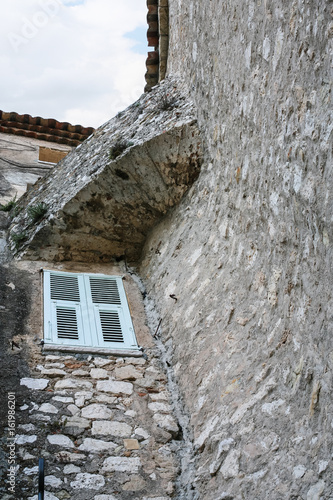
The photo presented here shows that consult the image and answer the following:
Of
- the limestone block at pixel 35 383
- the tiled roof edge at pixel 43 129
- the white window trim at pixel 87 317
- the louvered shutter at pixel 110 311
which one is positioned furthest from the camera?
the tiled roof edge at pixel 43 129

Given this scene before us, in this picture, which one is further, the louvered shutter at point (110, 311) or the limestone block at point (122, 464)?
the louvered shutter at point (110, 311)

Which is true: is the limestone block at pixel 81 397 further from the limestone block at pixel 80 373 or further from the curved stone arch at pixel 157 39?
the curved stone arch at pixel 157 39

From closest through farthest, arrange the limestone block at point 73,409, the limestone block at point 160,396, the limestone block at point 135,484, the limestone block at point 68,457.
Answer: the limestone block at point 135,484
the limestone block at point 68,457
the limestone block at point 73,409
the limestone block at point 160,396

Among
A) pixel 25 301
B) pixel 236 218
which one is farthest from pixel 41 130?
pixel 236 218

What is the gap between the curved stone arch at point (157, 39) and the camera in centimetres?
738

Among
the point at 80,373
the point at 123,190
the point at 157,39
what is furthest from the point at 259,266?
the point at 157,39

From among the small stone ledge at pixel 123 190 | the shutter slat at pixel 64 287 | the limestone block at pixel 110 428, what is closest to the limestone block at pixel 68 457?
the limestone block at pixel 110 428

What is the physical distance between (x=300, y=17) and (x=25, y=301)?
10.3ft

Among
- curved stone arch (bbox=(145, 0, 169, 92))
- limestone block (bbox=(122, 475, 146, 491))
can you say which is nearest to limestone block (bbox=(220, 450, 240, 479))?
limestone block (bbox=(122, 475, 146, 491))

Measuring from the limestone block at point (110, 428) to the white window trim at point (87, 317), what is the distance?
0.76 metres

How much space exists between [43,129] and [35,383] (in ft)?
20.0

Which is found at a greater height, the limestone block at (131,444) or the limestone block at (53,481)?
the limestone block at (131,444)

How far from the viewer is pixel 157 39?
7.97 m

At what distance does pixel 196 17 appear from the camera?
573 centimetres
